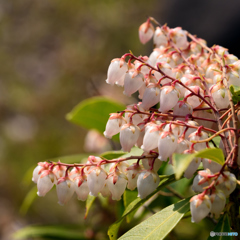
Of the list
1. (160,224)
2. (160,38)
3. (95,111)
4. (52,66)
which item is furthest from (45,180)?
(52,66)

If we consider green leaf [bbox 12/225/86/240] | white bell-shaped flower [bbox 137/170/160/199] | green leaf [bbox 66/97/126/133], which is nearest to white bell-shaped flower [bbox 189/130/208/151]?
white bell-shaped flower [bbox 137/170/160/199]

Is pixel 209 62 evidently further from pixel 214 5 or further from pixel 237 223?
pixel 214 5

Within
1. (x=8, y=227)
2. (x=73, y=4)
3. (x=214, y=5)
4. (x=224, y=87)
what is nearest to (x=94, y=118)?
(x=224, y=87)

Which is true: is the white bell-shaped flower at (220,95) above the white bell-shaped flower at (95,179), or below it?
above

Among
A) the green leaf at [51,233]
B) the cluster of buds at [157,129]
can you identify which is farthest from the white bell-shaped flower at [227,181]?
the green leaf at [51,233]

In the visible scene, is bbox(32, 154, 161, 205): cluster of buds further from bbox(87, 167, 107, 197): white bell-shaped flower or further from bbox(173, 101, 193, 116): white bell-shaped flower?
bbox(173, 101, 193, 116): white bell-shaped flower

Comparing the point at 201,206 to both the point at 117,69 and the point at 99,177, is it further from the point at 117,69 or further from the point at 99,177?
the point at 117,69

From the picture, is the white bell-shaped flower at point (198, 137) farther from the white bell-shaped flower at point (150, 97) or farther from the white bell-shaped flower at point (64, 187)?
the white bell-shaped flower at point (64, 187)
